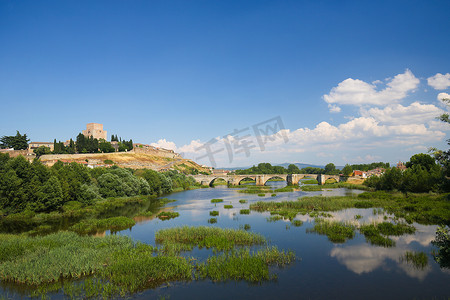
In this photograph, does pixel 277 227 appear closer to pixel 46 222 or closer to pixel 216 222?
pixel 216 222

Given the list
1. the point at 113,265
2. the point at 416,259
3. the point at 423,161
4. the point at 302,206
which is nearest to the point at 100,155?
the point at 302,206

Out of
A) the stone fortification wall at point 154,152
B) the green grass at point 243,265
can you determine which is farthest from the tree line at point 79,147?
the green grass at point 243,265

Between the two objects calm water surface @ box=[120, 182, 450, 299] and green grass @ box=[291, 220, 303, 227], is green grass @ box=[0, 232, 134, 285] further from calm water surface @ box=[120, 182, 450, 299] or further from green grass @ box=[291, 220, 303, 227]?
green grass @ box=[291, 220, 303, 227]

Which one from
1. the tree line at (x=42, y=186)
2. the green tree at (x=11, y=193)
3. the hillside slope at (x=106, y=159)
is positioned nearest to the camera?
the green tree at (x=11, y=193)

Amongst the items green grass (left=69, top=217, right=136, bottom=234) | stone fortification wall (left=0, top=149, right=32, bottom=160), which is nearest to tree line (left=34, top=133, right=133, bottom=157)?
stone fortification wall (left=0, top=149, right=32, bottom=160)

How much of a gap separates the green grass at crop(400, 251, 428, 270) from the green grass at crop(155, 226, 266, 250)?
1034 centimetres

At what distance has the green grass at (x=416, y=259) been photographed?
1756cm

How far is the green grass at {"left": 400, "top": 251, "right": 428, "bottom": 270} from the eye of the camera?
1756 centimetres

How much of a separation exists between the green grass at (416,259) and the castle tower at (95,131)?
166610mm

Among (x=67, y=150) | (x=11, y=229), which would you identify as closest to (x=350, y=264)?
(x=11, y=229)

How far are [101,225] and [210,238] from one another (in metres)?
15.6

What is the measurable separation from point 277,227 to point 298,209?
1163cm

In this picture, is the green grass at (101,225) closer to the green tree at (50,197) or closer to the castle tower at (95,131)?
the green tree at (50,197)

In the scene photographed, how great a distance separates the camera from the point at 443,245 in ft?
44.3
